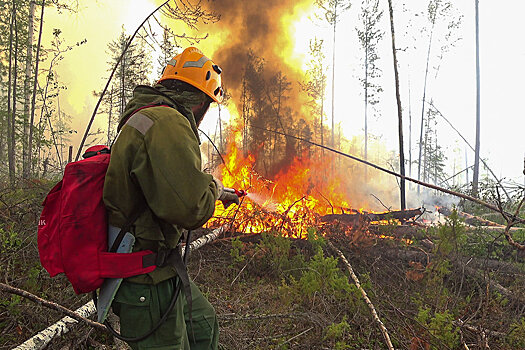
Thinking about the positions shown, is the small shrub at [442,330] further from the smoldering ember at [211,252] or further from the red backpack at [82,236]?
the red backpack at [82,236]

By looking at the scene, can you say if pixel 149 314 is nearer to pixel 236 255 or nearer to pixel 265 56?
pixel 236 255

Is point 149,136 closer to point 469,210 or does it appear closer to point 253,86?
point 253,86

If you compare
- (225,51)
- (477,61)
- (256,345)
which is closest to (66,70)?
(225,51)

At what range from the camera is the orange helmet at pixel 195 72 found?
229 cm

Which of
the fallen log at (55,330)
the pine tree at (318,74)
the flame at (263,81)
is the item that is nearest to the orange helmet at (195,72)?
the fallen log at (55,330)

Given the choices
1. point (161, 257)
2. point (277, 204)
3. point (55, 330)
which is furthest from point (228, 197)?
point (277, 204)

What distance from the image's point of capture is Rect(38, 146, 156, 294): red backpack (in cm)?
166

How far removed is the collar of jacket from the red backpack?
0.45 metres

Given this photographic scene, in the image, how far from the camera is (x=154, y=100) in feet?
6.68

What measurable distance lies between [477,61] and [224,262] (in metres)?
19.0

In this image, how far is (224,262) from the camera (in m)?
5.76

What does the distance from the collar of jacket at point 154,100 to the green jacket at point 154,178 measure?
0.21m

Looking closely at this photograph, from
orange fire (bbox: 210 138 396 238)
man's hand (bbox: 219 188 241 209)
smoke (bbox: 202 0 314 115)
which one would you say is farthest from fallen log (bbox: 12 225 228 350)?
smoke (bbox: 202 0 314 115)

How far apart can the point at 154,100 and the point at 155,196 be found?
69 centimetres
